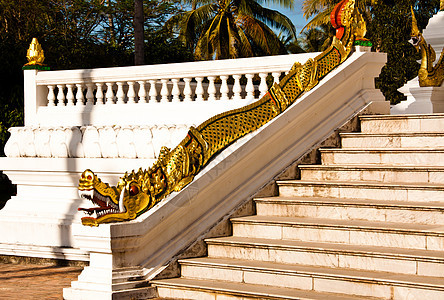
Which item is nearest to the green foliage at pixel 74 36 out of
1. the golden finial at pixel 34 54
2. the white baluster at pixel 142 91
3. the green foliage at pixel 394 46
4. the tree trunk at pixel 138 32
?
the tree trunk at pixel 138 32

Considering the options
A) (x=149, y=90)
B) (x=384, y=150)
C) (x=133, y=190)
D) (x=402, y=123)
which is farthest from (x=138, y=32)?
(x=133, y=190)

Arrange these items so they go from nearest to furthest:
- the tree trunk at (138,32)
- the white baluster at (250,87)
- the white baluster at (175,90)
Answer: the white baluster at (250,87), the white baluster at (175,90), the tree trunk at (138,32)

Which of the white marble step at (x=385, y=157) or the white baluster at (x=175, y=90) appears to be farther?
the white baluster at (x=175, y=90)

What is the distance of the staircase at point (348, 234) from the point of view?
257 inches

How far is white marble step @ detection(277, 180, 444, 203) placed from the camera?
7.48 metres

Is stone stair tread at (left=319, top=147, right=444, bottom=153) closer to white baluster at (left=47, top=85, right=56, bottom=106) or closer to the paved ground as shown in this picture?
the paved ground

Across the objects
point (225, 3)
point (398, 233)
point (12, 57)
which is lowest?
point (398, 233)

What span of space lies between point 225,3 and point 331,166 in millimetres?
25632

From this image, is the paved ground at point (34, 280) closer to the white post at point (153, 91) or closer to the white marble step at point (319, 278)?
the white marble step at point (319, 278)

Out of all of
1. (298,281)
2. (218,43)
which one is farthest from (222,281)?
(218,43)

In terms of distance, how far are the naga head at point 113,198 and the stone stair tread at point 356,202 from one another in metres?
1.34

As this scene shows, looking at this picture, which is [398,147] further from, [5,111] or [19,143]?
[5,111]

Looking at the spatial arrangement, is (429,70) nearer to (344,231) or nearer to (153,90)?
(153,90)

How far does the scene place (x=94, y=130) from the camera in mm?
9477
